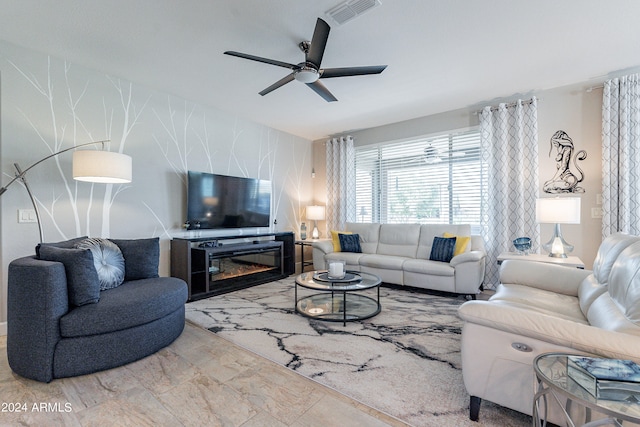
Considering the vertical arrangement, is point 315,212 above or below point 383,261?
above

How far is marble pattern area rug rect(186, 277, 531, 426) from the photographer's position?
158cm

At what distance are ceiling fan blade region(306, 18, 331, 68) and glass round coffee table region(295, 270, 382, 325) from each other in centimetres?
190

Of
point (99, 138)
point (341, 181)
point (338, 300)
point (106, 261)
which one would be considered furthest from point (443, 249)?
point (99, 138)

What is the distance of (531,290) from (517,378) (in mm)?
1264

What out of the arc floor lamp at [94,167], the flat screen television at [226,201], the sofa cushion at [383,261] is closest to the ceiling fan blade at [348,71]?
the arc floor lamp at [94,167]

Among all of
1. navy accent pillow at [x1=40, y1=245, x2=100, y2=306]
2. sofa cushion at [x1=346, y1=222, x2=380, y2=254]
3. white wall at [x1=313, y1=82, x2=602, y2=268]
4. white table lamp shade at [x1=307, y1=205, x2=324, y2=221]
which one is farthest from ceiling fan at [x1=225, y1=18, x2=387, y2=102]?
white table lamp shade at [x1=307, y1=205, x2=324, y2=221]

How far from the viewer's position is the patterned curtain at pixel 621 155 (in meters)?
3.14

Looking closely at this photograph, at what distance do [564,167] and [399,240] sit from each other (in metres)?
2.26

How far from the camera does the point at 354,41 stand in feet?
8.38

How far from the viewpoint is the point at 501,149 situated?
3.91m

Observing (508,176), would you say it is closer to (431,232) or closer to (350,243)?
(431,232)

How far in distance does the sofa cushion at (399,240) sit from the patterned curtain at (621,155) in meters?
2.14

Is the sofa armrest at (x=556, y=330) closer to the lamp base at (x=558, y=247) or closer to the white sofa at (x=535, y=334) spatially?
the white sofa at (x=535, y=334)

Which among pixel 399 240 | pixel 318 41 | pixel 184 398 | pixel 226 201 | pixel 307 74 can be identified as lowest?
pixel 184 398
